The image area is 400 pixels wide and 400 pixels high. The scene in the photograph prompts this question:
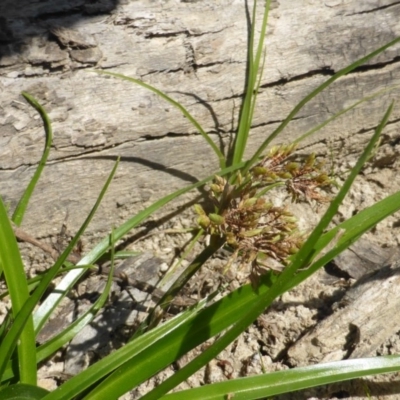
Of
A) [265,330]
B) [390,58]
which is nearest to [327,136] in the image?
[390,58]

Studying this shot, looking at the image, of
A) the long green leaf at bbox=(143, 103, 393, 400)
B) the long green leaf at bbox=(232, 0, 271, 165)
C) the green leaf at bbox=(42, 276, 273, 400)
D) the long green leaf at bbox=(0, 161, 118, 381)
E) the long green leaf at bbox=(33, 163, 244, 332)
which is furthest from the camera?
the long green leaf at bbox=(232, 0, 271, 165)

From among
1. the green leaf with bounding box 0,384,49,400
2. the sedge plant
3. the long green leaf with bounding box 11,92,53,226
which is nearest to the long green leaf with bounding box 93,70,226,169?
the long green leaf with bounding box 11,92,53,226

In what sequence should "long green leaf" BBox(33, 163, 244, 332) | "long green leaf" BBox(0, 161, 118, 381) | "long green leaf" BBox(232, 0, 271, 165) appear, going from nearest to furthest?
1. "long green leaf" BBox(0, 161, 118, 381)
2. "long green leaf" BBox(33, 163, 244, 332)
3. "long green leaf" BBox(232, 0, 271, 165)

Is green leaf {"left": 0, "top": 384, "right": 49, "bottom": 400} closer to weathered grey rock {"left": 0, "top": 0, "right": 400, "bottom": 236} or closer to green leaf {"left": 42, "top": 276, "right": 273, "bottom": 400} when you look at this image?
green leaf {"left": 42, "top": 276, "right": 273, "bottom": 400}

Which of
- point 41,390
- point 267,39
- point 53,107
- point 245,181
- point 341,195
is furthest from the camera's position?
point 267,39

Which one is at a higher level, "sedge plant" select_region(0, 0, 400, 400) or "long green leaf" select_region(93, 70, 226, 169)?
"long green leaf" select_region(93, 70, 226, 169)

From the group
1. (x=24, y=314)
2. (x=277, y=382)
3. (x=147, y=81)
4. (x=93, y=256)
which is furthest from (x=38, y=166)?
(x=277, y=382)

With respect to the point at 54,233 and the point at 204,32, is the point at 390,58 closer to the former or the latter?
the point at 204,32
